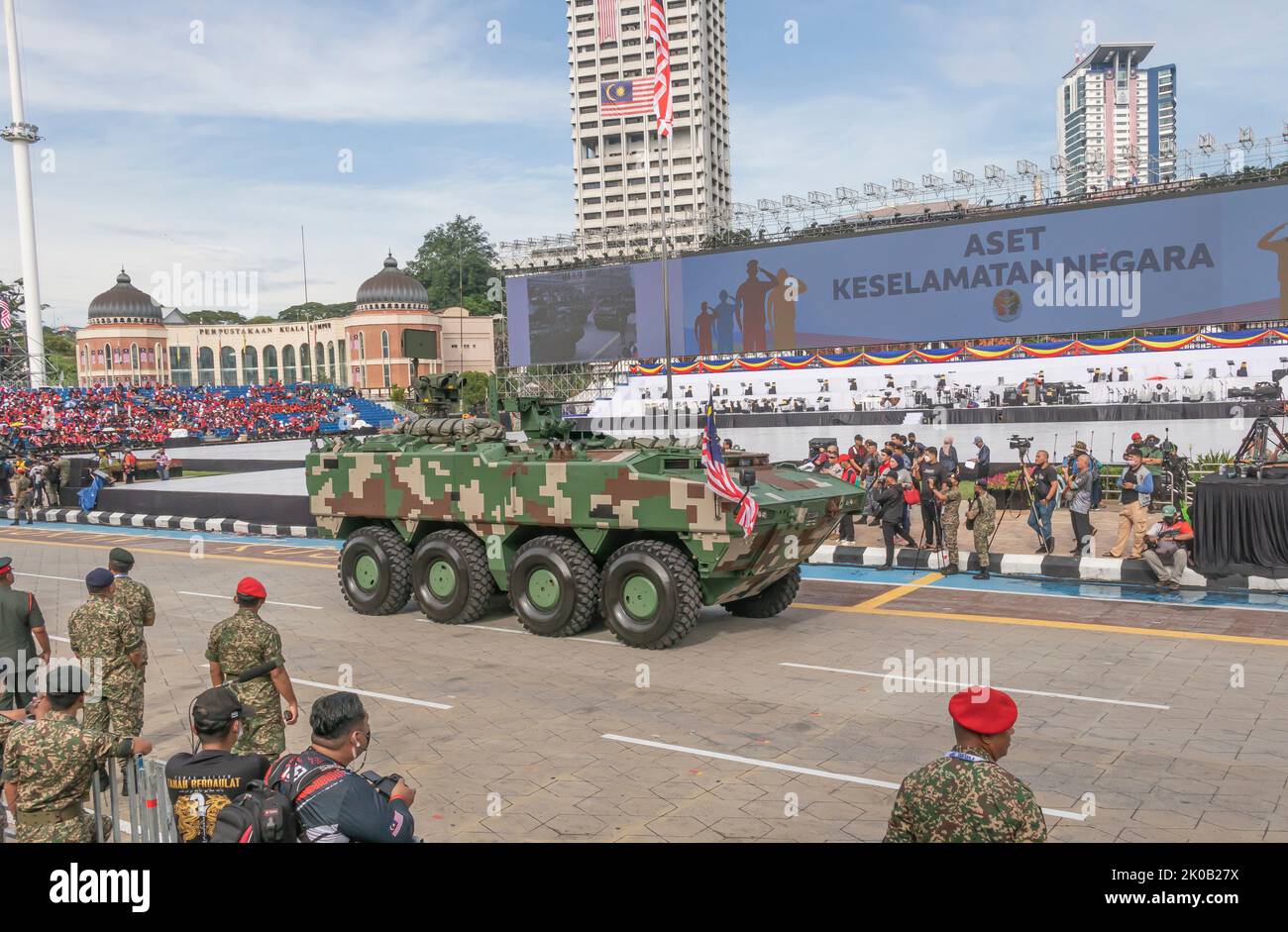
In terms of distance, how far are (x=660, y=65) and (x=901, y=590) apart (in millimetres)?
16643

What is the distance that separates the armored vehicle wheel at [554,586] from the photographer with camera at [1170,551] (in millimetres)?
7261

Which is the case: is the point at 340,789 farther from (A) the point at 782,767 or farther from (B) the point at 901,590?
(B) the point at 901,590

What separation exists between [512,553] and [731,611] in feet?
9.24

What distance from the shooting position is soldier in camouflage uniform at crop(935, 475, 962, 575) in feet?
45.9

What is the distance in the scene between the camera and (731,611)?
12.6 m

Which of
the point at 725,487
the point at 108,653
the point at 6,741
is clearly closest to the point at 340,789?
the point at 6,741

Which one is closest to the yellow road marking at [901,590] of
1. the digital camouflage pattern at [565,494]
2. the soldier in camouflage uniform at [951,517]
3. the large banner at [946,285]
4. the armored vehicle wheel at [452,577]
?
the soldier in camouflage uniform at [951,517]

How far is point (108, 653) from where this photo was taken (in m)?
7.16

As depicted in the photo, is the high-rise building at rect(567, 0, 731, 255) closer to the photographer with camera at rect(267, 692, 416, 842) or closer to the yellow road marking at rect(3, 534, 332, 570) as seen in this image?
the yellow road marking at rect(3, 534, 332, 570)

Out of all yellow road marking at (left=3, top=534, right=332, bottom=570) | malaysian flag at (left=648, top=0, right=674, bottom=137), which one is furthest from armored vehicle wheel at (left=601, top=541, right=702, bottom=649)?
malaysian flag at (left=648, top=0, right=674, bottom=137)
